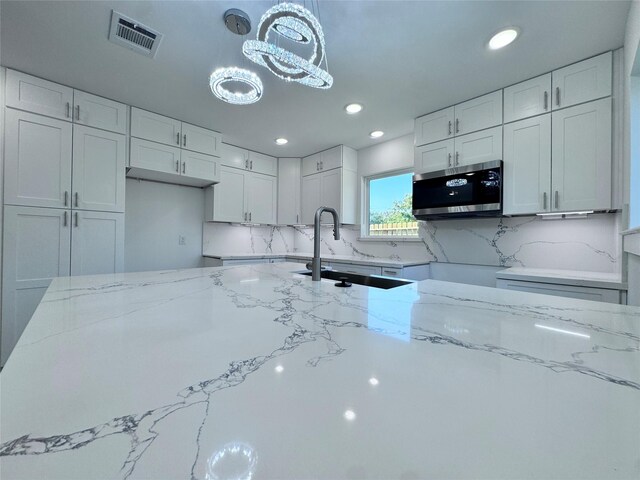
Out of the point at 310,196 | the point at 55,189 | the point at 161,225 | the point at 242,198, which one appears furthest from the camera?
the point at 310,196

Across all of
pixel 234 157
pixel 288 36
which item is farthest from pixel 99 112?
pixel 288 36

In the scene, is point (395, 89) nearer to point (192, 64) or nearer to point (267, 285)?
point (192, 64)

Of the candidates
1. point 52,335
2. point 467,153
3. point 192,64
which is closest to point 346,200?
point 467,153

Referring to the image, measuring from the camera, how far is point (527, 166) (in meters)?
2.28

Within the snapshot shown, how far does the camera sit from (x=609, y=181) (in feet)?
6.27

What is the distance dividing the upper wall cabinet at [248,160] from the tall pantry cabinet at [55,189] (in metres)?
1.24

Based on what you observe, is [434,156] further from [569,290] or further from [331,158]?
[569,290]

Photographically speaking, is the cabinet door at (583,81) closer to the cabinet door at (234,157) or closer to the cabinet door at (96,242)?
the cabinet door at (234,157)

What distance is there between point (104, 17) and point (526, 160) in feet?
10.3

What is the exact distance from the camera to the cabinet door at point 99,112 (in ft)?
8.12

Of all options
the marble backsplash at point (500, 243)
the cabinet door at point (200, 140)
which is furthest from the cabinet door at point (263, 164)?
the marble backsplash at point (500, 243)

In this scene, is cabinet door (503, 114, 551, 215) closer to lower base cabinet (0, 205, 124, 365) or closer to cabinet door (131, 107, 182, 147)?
cabinet door (131, 107, 182, 147)

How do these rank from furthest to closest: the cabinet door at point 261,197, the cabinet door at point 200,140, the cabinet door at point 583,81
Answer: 1. the cabinet door at point 261,197
2. the cabinet door at point 200,140
3. the cabinet door at point 583,81

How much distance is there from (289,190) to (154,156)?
6.14ft
